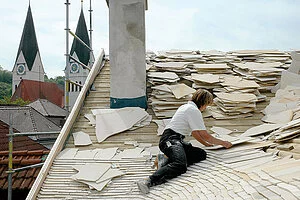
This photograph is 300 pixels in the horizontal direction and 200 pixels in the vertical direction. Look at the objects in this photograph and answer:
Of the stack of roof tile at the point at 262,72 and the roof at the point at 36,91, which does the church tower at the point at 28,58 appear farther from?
the stack of roof tile at the point at 262,72

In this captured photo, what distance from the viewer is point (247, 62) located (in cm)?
704

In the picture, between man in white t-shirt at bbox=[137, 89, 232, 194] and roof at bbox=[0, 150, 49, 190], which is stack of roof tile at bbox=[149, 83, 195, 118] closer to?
man in white t-shirt at bbox=[137, 89, 232, 194]

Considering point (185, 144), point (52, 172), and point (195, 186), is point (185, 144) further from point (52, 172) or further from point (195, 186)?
point (52, 172)

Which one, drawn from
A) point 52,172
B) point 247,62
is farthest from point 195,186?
point 247,62

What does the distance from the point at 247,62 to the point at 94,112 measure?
11.1 feet

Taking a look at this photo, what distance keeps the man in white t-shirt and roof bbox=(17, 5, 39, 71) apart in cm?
5756

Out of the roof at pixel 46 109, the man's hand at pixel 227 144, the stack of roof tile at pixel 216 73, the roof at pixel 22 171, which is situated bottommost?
the roof at pixel 46 109

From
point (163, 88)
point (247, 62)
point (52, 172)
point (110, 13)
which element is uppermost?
point (110, 13)

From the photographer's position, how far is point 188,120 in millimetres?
3859

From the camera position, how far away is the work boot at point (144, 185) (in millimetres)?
3670

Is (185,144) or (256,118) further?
(256,118)

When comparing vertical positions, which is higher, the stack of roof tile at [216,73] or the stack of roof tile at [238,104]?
the stack of roof tile at [216,73]

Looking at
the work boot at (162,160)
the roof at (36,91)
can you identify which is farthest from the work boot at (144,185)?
the roof at (36,91)

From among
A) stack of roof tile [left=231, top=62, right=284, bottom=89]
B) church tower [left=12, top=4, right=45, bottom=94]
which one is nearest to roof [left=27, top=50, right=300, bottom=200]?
stack of roof tile [left=231, top=62, right=284, bottom=89]
